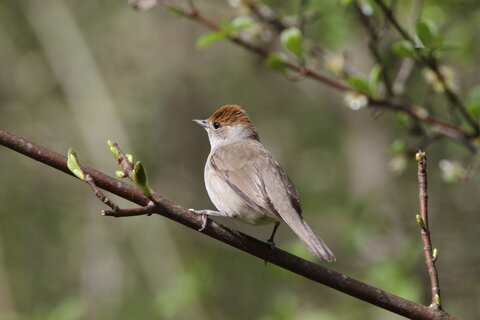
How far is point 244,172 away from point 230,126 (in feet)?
3.24

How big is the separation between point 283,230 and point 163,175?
188 cm

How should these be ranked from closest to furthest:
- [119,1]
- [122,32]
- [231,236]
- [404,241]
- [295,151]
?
[231,236], [404,241], [119,1], [122,32], [295,151]

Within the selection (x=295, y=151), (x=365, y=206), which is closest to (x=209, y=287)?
(x=365, y=206)

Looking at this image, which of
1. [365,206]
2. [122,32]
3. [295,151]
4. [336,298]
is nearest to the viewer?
[365,206]

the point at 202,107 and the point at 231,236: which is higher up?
the point at 202,107

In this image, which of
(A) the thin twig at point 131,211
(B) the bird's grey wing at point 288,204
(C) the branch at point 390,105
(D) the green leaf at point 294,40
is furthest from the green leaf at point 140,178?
(C) the branch at point 390,105

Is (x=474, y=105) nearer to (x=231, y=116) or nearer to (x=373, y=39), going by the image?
(x=373, y=39)

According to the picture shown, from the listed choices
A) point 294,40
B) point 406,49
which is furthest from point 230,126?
point 406,49

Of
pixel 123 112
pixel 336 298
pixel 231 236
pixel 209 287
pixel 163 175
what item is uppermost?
pixel 123 112

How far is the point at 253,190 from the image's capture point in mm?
4445

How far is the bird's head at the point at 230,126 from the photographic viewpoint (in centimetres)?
557

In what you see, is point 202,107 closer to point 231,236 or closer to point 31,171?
point 31,171

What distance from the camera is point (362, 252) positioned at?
7387 millimetres

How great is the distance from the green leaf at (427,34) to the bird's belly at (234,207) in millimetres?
1414
